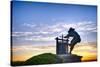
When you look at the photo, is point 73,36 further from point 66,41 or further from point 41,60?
point 41,60

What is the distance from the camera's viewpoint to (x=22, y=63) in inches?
75.0

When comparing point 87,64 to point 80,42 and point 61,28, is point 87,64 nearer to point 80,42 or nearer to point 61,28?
point 80,42

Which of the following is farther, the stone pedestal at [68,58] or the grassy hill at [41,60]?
the stone pedestal at [68,58]

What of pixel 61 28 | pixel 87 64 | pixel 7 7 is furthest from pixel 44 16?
pixel 87 64

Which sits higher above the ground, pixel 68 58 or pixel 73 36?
pixel 73 36

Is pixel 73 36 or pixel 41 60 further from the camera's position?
pixel 73 36

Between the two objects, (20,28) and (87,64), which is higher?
(20,28)

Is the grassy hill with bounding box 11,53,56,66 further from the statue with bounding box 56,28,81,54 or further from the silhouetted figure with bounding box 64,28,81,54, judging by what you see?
the silhouetted figure with bounding box 64,28,81,54

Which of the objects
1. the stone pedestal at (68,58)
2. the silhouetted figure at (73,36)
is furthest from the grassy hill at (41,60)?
the silhouetted figure at (73,36)

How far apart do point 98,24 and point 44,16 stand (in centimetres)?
68

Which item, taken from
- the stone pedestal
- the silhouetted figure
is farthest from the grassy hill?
the silhouetted figure

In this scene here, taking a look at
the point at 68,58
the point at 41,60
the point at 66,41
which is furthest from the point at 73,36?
the point at 41,60

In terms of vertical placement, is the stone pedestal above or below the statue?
below

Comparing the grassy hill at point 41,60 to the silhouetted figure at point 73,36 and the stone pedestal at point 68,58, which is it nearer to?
the stone pedestal at point 68,58
